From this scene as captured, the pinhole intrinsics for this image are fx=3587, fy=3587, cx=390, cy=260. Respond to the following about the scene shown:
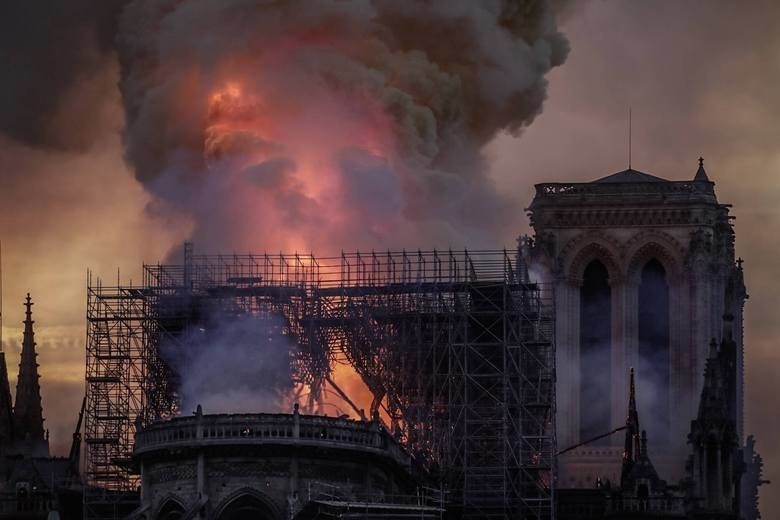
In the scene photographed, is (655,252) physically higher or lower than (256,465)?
higher

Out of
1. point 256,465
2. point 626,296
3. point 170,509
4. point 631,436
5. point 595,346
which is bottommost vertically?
point 170,509

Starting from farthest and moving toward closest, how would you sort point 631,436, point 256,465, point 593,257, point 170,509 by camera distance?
point 593,257, point 631,436, point 170,509, point 256,465

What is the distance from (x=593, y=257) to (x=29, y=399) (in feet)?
97.6

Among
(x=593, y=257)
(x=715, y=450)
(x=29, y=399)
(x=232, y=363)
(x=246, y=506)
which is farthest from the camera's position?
(x=593, y=257)

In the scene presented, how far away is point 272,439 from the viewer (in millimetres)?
135375

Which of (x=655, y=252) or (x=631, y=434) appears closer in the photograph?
(x=631, y=434)

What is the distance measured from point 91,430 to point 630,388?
93.6 ft

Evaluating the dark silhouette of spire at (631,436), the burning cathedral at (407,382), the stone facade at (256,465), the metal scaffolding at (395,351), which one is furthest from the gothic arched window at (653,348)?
the stone facade at (256,465)

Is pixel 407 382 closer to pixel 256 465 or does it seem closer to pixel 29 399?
pixel 256 465

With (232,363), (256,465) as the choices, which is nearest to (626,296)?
(232,363)

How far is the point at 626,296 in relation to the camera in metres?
182

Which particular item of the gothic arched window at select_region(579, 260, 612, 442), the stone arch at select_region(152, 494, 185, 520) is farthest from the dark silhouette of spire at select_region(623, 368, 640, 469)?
the stone arch at select_region(152, 494, 185, 520)

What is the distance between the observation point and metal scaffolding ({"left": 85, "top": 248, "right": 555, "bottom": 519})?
504ft

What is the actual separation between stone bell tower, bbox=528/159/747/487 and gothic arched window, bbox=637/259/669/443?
0.05m
